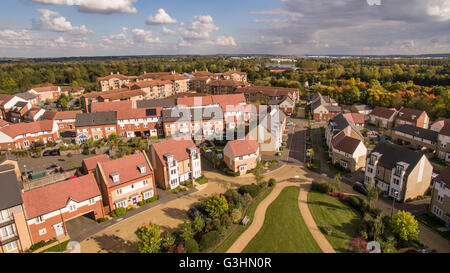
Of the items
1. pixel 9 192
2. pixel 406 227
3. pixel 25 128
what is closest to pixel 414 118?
pixel 406 227

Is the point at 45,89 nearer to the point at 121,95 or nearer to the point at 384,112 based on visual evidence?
the point at 121,95

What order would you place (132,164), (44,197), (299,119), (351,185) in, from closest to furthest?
(44,197) < (132,164) < (351,185) < (299,119)

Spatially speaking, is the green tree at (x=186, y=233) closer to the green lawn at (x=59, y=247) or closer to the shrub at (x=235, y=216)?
the shrub at (x=235, y=216)

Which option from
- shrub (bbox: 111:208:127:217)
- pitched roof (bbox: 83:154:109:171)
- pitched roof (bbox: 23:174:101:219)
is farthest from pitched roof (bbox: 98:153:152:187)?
pitched roof (bbox: 83:154:109:171)

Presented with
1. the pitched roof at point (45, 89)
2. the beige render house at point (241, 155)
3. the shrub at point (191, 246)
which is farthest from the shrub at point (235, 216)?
the pitched roof at point (45, 89)

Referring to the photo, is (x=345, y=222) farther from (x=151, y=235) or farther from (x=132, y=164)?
(x=132, y=164)
